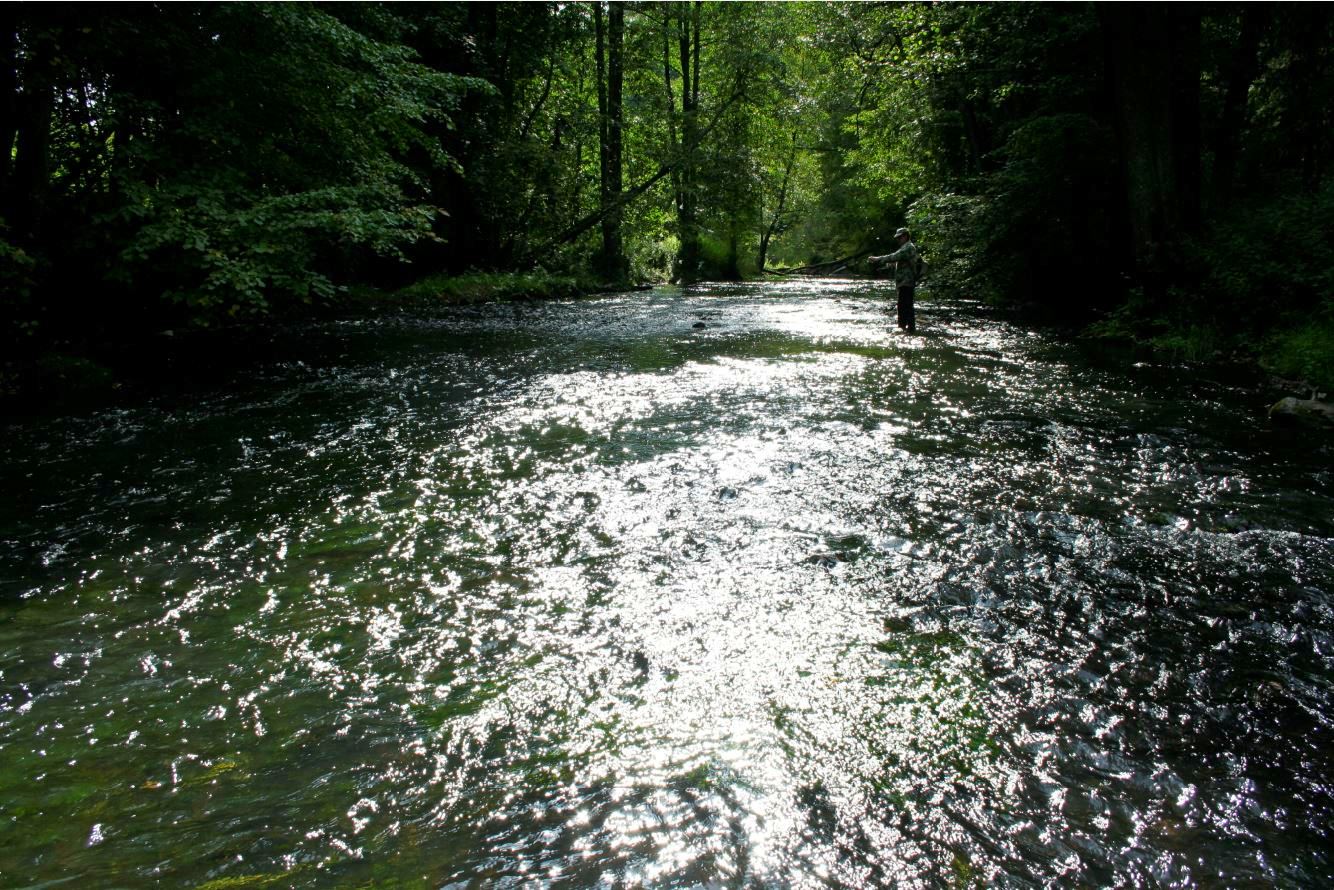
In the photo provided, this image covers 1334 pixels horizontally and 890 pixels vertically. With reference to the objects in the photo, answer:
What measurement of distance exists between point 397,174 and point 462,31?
422 inches

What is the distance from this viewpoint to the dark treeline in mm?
10055

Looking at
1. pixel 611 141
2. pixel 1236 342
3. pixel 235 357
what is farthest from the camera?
pixel 611 141

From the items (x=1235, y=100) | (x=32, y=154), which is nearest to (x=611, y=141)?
(x=1235, y=100)

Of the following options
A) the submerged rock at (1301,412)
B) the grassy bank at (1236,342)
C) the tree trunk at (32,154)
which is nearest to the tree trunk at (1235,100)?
the grassy bank at (1236,342)

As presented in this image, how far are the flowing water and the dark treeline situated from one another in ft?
14.8

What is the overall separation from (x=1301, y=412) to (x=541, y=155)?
79.5 ft

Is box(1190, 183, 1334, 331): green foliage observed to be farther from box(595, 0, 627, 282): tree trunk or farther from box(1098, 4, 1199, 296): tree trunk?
box(595, 0, 627, 282): tree trunk

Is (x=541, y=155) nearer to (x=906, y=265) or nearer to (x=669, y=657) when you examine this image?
(x=906, y=265)

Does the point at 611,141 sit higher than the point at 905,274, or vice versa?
the point at 611,141

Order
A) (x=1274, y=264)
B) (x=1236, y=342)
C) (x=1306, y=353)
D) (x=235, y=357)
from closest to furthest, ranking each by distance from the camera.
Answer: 1. (x=1306, y=353)
2. (x=1274, y=264)
3. (x=1236, y=342)
4. (x=235, y=357)

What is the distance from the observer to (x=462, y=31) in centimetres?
2347

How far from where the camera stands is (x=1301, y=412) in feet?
25.0

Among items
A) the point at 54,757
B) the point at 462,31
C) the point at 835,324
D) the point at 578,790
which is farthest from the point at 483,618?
the point at 462,31

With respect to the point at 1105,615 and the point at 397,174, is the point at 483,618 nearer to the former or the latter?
the point at 1105,615
